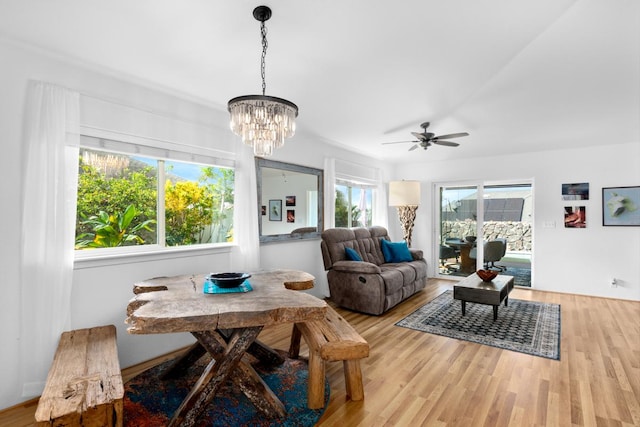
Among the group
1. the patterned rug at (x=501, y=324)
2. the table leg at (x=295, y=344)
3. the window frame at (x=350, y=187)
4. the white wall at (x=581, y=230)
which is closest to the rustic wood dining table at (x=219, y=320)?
the table leg at (x=295, y=344)

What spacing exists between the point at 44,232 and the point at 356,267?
121 inches

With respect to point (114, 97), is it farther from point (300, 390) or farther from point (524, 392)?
point (524, 392)

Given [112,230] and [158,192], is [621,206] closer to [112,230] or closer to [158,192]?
[158,192]

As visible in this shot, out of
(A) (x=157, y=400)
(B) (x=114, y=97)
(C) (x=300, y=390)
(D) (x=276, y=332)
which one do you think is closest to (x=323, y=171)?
(D) (x=276, y=332)

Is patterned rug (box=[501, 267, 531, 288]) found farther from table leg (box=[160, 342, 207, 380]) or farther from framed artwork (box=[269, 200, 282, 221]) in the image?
table leg (box=[160, 342, 207, 380])

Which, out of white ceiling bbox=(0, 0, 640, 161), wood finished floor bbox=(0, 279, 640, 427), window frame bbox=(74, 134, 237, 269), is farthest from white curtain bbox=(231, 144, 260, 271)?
wood finished floor bbox=(0, 279, 640, 427)

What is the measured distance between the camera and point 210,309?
5.88ft

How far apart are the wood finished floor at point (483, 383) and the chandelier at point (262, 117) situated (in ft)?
5.92

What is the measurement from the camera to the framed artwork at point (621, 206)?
4711mm

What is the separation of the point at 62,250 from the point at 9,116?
95 cm

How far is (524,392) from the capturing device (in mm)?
2305

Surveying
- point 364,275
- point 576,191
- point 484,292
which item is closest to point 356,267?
point 364,275

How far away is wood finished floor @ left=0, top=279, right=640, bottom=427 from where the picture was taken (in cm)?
203

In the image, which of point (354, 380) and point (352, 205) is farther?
point (352, 205)
